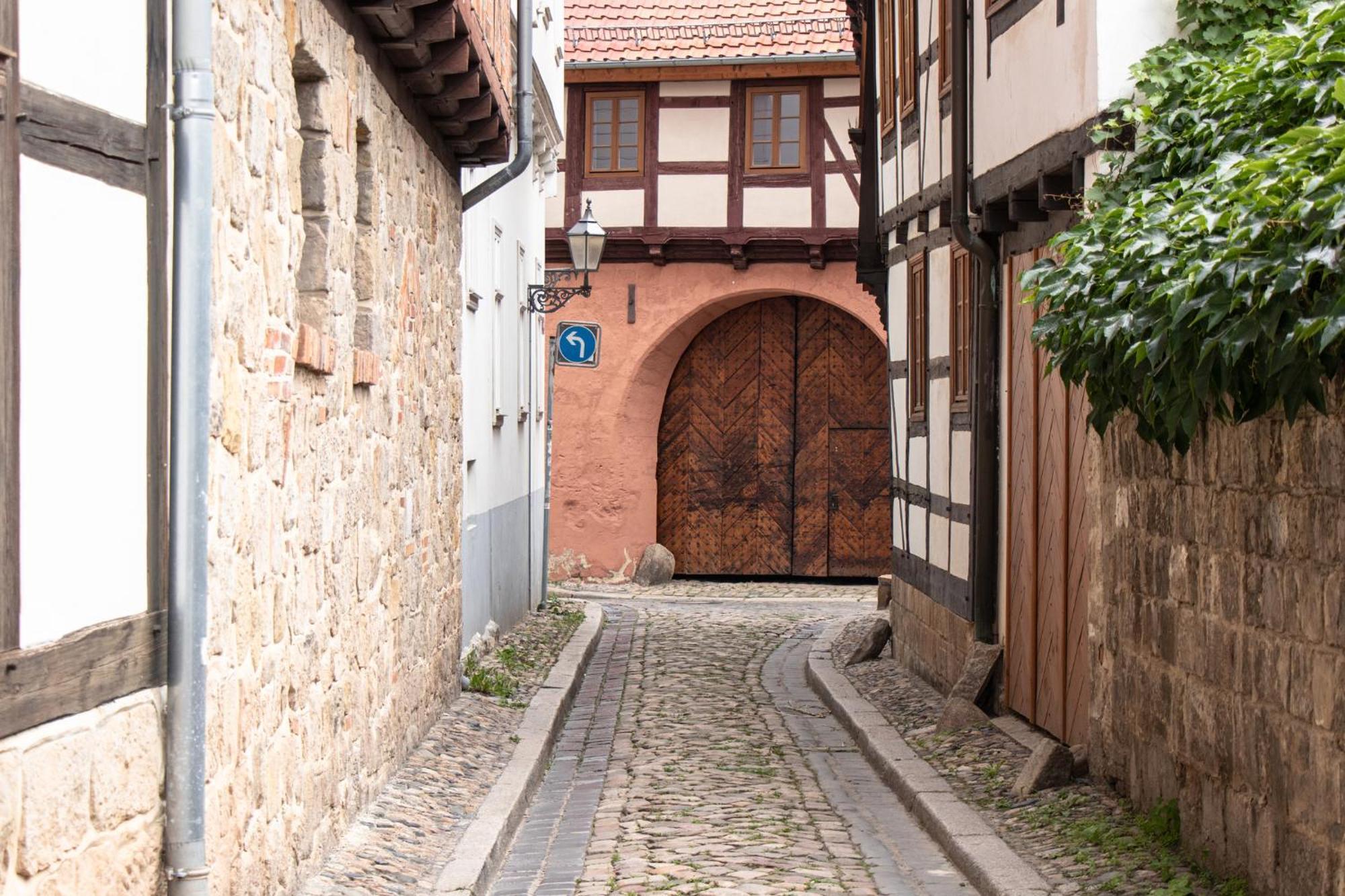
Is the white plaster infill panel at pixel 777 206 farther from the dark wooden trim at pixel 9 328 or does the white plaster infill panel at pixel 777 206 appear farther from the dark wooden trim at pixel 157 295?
the dark wooden trim at pixel 9 328

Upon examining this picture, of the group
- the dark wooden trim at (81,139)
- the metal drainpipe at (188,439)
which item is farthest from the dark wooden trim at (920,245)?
the dark wooden trim at (81,139)

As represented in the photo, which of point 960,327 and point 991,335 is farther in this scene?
point 960,327

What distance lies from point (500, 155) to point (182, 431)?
642cm

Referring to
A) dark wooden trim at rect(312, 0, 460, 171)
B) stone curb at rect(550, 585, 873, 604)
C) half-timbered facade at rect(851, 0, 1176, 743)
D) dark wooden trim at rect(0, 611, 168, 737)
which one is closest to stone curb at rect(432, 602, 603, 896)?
dark wooden trim at rect(0, 611, 168, 737)

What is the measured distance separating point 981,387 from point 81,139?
719 centimetres

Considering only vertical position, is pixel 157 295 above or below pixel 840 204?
below

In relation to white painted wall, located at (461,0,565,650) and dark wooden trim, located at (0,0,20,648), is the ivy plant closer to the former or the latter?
dark wooden trim, located at (0,0,20,648)

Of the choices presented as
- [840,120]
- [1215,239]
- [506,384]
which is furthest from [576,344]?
[1215,239]

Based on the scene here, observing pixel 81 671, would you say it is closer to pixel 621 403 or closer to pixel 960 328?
pixel 960 328

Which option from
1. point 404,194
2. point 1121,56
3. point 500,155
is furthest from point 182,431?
point 500,155

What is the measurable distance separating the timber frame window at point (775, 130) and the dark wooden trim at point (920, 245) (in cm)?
750

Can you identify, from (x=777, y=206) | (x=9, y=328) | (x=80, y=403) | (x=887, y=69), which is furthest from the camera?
(x=777, y=206)

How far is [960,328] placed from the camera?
1126cm

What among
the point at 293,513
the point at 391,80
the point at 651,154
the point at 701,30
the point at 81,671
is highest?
the point at 701,30
